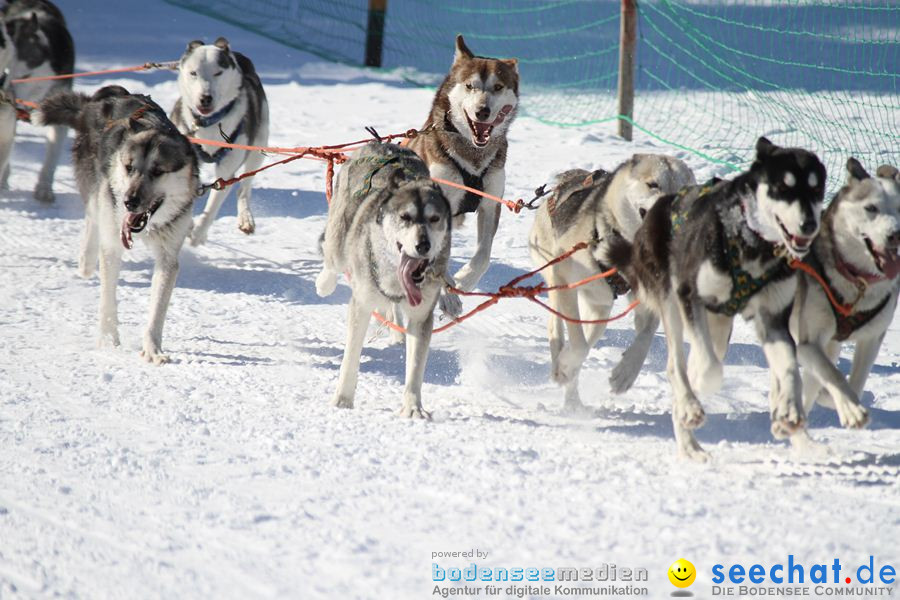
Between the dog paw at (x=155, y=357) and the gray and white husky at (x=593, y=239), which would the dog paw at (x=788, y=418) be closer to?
the gray and white husky at (x=593, y=239)

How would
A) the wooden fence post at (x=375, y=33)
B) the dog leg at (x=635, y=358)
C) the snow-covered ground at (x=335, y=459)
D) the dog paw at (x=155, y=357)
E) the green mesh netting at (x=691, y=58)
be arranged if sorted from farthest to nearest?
the wooden fence post at (x=375, y=33), the green mesh netting at (x=691, y=58), the dog paw at (x=155, y=357), the dog leg at (x=635, y=358), the snow-covered ground at (x=335, y=459)

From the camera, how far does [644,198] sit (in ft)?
10.9

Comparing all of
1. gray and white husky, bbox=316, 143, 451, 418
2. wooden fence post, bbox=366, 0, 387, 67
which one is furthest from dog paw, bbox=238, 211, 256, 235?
wooden fence post, bbox=366, 0, 387, 67

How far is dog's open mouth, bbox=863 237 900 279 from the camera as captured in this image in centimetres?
281

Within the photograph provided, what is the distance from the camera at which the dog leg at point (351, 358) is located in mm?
3566

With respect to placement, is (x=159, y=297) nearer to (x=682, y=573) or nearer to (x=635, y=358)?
(x=635, y=358)

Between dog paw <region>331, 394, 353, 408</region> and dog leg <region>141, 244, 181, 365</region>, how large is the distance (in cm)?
81

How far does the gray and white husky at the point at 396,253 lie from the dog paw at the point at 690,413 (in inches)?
35.1

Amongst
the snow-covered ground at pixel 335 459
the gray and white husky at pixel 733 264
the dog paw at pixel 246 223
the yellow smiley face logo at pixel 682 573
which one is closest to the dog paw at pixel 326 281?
the snow-covered ground at pixel 335 459

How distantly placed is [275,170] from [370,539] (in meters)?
5.05

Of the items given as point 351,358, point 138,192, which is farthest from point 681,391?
point 138,192

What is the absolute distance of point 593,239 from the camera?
352cm

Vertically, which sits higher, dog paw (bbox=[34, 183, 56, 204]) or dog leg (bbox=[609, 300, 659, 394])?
dog paw (bbox=[34, 183, 56, 204])

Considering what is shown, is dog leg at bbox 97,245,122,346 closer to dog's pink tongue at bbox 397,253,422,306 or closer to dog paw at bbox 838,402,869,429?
dog's pink tongue at bbox 397,253,422,306
